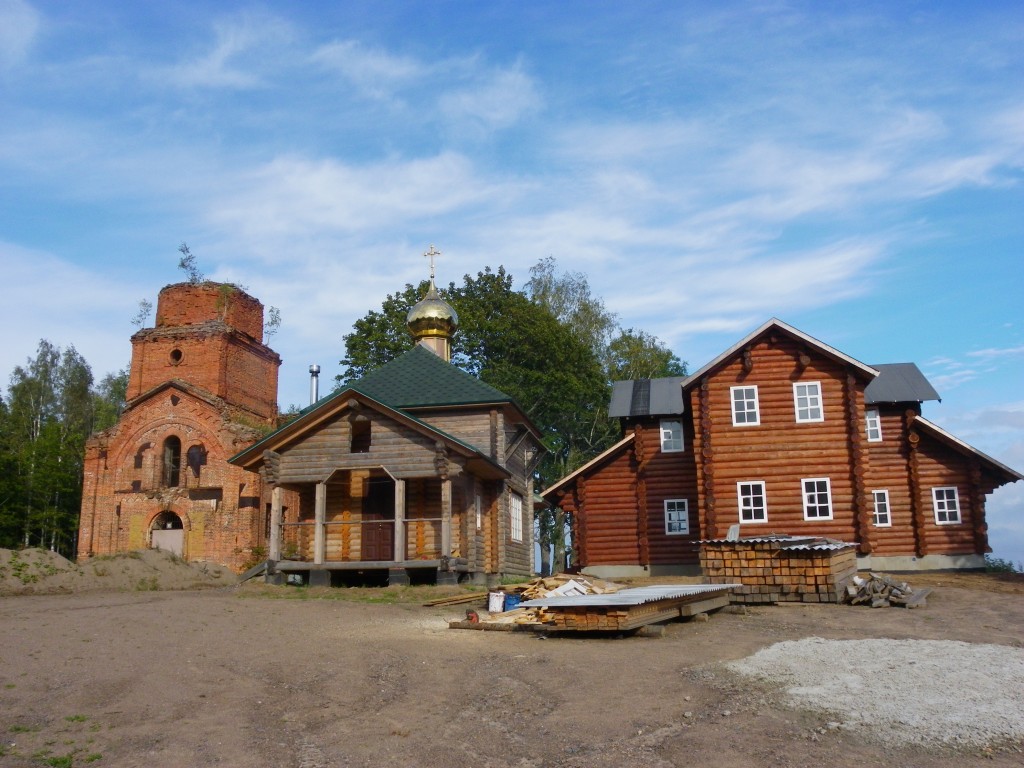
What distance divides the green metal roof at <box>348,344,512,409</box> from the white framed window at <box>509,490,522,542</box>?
3.76 metres

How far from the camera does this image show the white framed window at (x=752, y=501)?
81.7ft

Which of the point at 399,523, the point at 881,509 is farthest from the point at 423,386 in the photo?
the point at 881,509

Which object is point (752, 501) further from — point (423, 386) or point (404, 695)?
point (404, 695)

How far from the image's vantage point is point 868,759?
7.45 meters

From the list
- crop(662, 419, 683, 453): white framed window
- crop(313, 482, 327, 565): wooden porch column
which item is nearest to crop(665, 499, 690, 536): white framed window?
crop(662, 419, 683, 453): white framed window

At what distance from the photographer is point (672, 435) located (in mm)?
28750

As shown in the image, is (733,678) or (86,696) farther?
(733,678)

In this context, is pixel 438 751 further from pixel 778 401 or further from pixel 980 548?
pixel 980 548

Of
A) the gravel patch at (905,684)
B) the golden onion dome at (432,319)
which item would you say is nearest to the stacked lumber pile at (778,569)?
the gravel patch at (905,684)

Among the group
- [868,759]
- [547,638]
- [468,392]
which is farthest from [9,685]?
[468,392]

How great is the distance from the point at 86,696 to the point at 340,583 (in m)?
14.1

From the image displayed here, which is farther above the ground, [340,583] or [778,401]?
[778,401]

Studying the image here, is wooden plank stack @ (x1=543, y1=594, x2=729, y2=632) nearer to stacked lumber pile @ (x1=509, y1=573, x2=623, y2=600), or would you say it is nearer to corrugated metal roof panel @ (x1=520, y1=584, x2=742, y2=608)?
corrugated metal roof panel @ (x1=520, y1=584, x2=742, y2=608)

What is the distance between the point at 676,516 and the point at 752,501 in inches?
149
